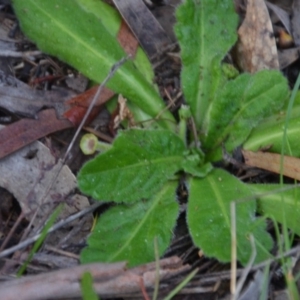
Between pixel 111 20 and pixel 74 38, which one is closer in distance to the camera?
pixel 74 38

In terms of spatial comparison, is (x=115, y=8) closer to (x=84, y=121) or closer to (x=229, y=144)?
(x=84, y=121)

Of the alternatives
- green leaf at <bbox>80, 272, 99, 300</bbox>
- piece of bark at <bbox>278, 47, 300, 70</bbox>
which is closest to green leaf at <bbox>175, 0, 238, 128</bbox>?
piece of bark at <bbox>278, 47, 300, 70</bbox>

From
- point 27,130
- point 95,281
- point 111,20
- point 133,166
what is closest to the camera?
point 95,281

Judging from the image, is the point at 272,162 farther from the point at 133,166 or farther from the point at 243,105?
the point at 133,166

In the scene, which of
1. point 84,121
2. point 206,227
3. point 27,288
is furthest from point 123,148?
point 27,288

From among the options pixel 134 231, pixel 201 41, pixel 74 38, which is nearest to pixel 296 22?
pixel 201 41

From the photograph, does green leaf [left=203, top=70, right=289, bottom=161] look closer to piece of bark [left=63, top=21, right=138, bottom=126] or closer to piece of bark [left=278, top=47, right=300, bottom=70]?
piece of bark [left=278, top=47, right=300, bottom=70]

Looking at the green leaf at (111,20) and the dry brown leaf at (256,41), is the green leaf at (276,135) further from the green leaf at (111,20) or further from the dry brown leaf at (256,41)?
the green leaf at (111,20)
